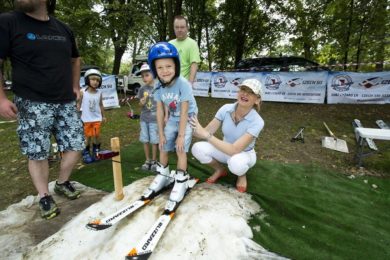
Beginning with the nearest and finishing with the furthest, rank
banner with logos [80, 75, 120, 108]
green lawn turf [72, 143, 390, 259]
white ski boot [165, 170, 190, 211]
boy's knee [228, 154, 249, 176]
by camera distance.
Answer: green lawn turf [72, 143, 390, 259], white ski boot [165, 170, 190, 211], boy's knee [228, 154, 249, 176], banner with logos [80, 75, 120, 108]

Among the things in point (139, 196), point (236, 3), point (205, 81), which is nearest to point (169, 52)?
point (139, 196)

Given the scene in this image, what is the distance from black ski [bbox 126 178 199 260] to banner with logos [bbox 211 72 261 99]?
8352 mm

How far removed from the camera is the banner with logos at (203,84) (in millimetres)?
11346

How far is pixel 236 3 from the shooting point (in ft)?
54.6

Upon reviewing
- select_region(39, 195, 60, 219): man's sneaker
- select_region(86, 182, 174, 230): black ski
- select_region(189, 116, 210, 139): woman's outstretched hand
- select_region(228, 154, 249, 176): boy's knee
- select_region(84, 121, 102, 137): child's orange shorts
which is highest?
select_region(189, 116, 210, 139): woman's outstretched hand

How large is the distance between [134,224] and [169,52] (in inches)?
64.1

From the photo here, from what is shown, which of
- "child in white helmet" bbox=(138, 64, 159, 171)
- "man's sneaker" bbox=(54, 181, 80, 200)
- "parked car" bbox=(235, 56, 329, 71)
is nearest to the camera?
"man's sneaker" bbox=(54, 181, 80, 200)

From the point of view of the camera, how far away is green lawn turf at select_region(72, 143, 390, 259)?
2.38 meters

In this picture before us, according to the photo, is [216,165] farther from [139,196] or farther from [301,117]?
[301,117]

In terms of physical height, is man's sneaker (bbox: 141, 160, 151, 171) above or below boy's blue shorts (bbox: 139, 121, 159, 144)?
below

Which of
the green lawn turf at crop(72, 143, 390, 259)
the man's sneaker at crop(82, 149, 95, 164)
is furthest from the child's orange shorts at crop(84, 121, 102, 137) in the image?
the green lawn turf at crop(72, 143, 390, 259)

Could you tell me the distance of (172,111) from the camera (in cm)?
297

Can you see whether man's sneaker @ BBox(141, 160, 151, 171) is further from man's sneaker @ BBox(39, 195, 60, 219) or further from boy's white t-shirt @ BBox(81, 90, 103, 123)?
man's sneaker @ BBox(39, 195, 60, 219)

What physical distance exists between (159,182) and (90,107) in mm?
1982
